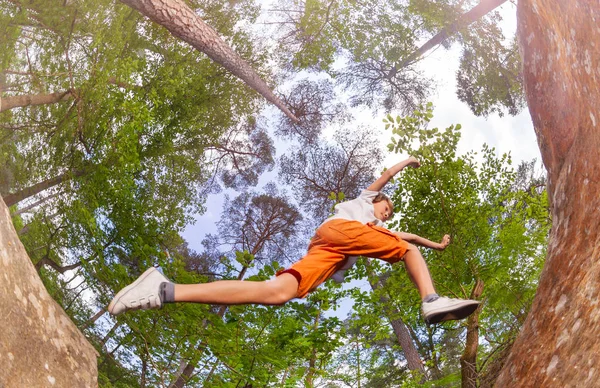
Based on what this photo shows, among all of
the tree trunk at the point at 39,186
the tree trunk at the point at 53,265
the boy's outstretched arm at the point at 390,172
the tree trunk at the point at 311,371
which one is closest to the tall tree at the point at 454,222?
the tree trunk at the point at 311,371

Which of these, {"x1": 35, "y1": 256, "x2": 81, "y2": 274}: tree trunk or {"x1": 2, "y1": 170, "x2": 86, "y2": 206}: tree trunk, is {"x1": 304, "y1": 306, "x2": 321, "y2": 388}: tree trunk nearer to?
{"x1": 2, "y1": 170, "x2": 86, "y2": 206}: tree trunk

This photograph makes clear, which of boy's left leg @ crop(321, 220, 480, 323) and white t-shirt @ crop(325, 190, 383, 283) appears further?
white t-shirt @ crop(325, 190, 383, 283)

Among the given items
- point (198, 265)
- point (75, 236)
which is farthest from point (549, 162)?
point (198, 265)

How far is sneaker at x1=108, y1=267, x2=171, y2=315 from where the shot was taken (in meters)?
3.87

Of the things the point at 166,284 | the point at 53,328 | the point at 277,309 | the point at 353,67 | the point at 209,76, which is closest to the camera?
the point at 166,284

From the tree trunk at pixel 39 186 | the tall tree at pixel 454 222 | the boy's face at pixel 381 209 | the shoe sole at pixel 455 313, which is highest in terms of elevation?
the tree trunk at pixel 39 186

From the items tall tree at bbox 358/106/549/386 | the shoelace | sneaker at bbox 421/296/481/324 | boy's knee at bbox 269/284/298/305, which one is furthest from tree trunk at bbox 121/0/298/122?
sneaker at bbox 421/296/481/324

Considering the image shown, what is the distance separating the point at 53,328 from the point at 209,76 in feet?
32.5

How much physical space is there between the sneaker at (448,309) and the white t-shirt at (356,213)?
2.65 ft

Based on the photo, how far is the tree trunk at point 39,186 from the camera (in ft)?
36.5

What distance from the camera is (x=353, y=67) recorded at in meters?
16.1

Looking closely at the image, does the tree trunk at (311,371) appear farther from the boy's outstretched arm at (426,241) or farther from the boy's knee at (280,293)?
the boy's knee at (280,293)

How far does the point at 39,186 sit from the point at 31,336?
7969 mm

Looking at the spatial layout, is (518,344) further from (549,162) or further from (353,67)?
(353,67)
